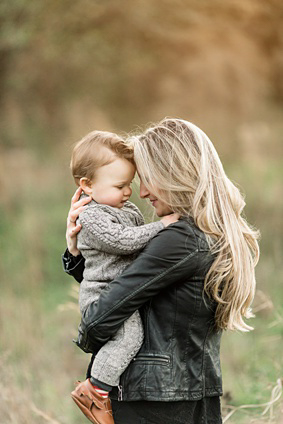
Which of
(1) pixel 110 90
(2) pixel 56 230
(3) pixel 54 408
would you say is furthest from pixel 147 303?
(1) pixel 110 90

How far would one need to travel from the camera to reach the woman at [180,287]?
100 inches

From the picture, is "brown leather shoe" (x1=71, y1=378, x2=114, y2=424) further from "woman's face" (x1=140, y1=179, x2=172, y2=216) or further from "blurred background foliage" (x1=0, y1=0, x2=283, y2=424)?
"blurred background foliage" (x1=0, y1=0, x2=283, y2=424)

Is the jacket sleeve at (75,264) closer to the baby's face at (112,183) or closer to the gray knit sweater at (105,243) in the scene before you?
the gray knit sweater at (105,243)

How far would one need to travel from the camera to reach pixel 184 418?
8.70ft

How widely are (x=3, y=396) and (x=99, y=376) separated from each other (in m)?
1.59

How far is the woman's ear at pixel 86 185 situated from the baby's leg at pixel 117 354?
20.2 inches

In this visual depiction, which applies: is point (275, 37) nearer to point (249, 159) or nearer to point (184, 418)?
point (249, 159)

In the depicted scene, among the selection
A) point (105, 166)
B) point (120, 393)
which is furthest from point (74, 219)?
point (120, 393)

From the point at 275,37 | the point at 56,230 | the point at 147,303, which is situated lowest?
the point at 147,303

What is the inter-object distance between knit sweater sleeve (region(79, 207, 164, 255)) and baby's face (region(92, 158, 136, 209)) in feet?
0.21

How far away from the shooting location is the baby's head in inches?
106

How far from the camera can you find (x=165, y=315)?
8.54ft

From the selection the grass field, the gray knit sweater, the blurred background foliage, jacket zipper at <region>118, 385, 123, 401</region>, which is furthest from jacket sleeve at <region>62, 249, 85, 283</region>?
the blurred background foliage

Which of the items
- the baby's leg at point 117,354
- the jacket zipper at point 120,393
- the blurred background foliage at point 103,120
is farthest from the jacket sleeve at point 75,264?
the blurred background foliage at point 103,120
